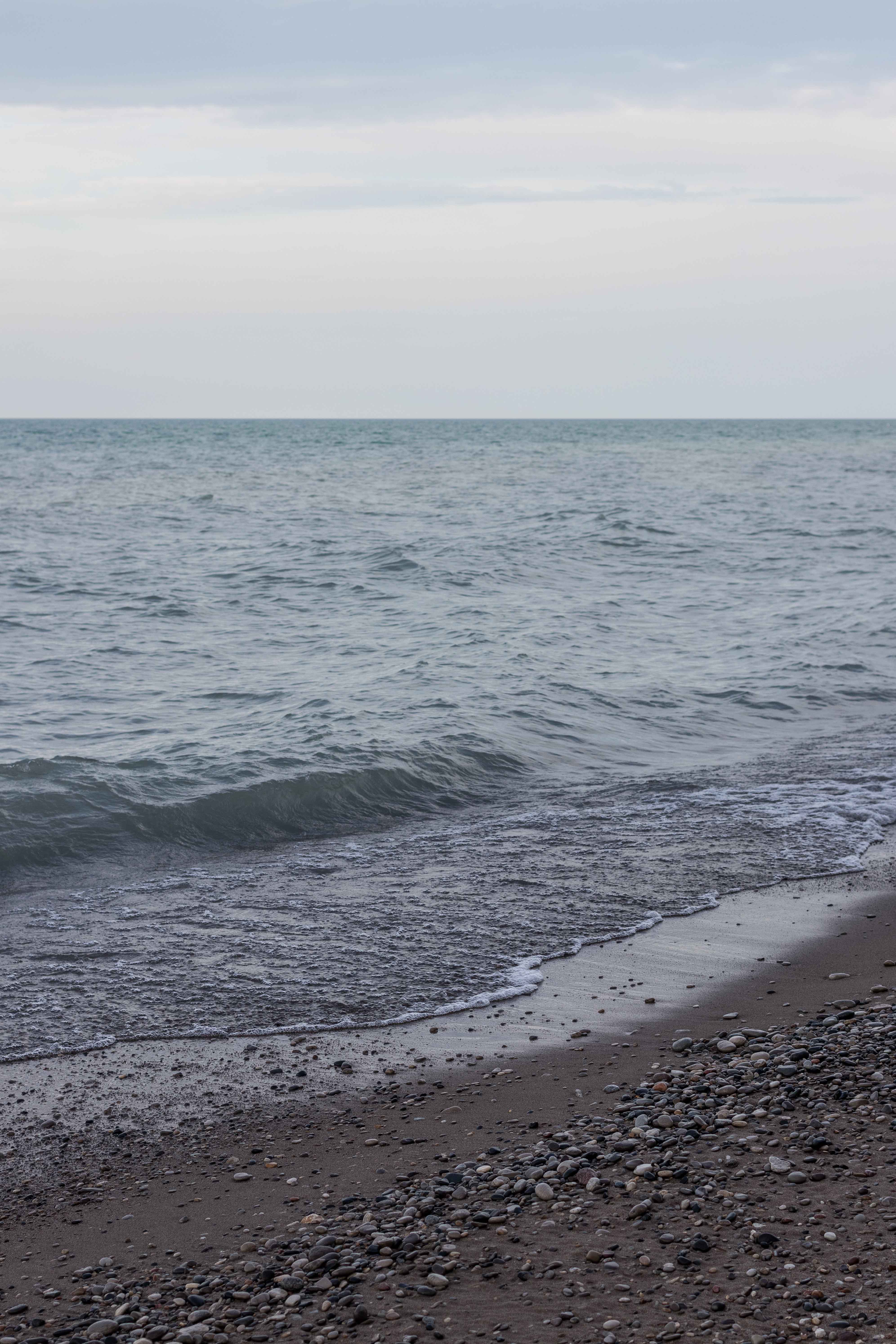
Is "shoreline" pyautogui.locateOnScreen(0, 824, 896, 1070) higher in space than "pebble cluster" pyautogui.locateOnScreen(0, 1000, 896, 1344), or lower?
lower

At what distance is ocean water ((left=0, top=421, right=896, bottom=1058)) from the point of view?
666 cm

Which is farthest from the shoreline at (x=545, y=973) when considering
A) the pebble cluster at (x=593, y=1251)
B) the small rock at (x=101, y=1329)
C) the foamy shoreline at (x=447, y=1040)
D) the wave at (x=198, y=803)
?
the wave at (x=198, y=803)

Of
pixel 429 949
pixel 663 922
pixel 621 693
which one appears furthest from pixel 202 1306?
pixel 621 693

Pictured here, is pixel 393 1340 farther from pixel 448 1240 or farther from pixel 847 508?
pixel 847 508

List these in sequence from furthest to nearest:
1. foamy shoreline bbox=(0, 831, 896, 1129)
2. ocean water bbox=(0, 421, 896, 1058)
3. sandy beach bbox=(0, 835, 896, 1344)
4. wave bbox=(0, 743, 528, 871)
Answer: wave bbox=(0, 743, 528, 871)
ocean water bbox=(0, 421, 896, 1058)
foamy shoreline bbox=(0, 831, 896, 1129)
sandy beach bbox=(0, 835, 896, 1344)

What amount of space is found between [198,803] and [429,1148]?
5402 millimetres

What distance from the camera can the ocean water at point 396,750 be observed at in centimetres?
666

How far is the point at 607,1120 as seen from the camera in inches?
176

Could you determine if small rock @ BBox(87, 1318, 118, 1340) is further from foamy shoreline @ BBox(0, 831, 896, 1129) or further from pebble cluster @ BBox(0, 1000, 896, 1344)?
foamy shoreline @ BBox(0, 831, 896, 1129)

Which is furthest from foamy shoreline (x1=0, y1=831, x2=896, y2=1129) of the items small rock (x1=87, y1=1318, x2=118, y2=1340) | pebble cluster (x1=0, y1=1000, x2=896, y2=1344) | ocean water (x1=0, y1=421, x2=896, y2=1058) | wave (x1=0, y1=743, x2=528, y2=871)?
wave (x1=0, y1=743, x2=528, y2=871)

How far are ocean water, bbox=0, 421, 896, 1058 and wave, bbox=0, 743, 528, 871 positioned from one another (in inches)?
1.3

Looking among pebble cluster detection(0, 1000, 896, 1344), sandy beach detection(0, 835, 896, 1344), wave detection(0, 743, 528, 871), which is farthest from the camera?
wave detection(0, 743, 528, 871)

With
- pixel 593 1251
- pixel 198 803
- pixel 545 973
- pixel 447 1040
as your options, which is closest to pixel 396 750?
pixel 198 803

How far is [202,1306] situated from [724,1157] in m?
1.88
